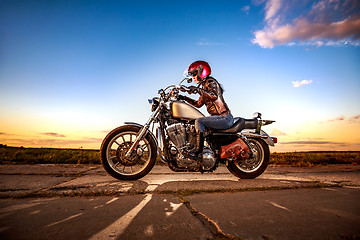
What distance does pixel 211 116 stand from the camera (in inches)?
124

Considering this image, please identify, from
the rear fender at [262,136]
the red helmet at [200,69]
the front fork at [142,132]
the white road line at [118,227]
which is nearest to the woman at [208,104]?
the red helmet at [200,69]

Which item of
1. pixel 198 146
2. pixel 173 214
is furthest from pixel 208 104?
pixel 173 214

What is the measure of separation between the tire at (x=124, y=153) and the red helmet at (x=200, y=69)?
1.34m

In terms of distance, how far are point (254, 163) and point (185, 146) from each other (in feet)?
4.28

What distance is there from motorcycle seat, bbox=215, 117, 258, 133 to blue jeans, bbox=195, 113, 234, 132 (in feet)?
0.22

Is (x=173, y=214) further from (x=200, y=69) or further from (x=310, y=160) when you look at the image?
(x=310, y=160)

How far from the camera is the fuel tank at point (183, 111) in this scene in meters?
3.09

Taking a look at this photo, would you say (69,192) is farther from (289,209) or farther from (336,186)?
(336,186)

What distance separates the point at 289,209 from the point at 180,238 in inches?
35.7

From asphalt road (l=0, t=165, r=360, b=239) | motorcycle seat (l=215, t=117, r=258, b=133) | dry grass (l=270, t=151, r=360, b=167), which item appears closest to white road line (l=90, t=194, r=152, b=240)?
asphalt road (l=0, t=165, r=360, b=239)

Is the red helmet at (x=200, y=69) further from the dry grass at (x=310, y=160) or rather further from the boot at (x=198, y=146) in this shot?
the dry grass at (x=310, y=160)

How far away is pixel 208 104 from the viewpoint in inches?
132

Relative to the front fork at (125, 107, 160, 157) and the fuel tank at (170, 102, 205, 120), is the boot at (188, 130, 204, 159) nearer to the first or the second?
the fuel tank at (170, 102, 205, 120)

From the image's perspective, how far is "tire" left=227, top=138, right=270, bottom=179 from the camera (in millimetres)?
3258
